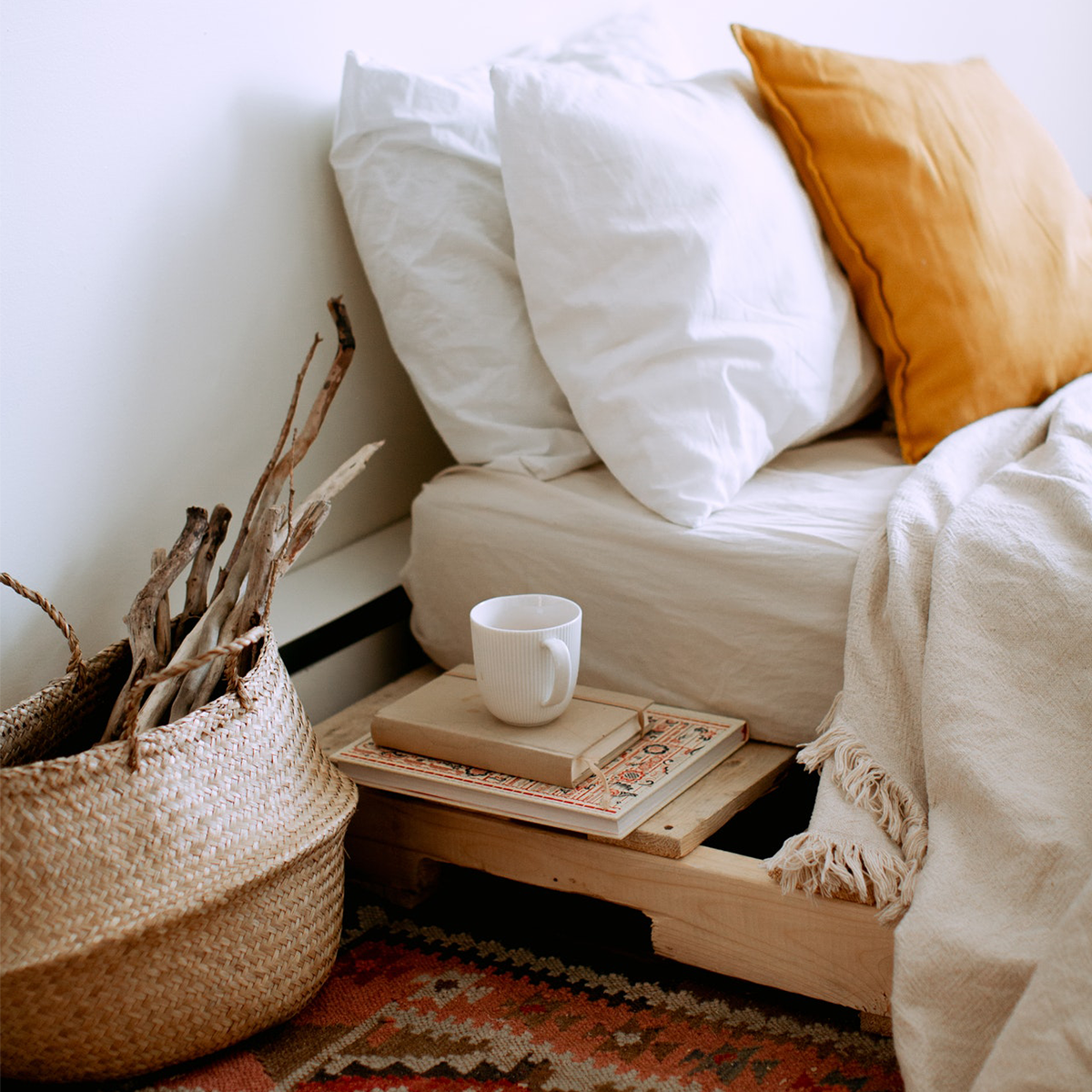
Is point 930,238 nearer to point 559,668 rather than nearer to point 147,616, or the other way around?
point 559,668

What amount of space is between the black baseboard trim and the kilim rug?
288mm

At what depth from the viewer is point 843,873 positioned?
91cm

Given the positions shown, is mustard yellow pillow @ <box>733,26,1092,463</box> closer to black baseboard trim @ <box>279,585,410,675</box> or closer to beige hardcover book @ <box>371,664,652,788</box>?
beige hardcover book @ <box>371,664,652,788</box>

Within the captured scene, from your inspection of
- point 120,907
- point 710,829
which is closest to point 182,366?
point 120,907

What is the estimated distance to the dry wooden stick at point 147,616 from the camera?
0.97 m

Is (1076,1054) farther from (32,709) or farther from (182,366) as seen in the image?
(182,366)

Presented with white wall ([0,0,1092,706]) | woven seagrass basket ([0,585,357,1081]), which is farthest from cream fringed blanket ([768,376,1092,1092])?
white wall ([0,0,1092,706])

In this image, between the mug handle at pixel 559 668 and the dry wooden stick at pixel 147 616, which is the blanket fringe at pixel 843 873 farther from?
the dry wooden stick at pixel 147 616

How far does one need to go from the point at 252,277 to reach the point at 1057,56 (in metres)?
2.07

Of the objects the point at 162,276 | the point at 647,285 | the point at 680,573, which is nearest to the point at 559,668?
the point at 680,573

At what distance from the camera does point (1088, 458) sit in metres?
1.12

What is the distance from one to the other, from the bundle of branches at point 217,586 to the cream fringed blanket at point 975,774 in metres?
0.48

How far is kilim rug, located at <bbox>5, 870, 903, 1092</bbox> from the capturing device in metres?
0.95

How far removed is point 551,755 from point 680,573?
240 millimetres
